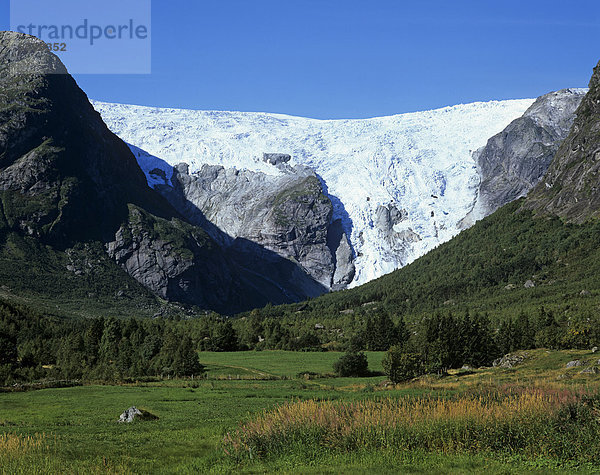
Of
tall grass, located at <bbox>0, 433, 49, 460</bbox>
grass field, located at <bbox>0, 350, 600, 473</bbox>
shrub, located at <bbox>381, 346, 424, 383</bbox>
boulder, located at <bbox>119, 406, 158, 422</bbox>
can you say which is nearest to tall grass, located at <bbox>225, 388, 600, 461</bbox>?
grass field, located at <bbox>0, 350, 600, 473</bbox>

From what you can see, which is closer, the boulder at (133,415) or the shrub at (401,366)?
the boulder at (133,415)

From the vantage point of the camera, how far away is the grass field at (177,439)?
1063 inches

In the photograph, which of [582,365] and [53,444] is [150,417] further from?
[582,365]

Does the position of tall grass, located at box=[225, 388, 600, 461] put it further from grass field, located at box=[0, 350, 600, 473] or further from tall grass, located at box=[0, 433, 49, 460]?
tall grass, located at box=[0, 433, 49, 460]

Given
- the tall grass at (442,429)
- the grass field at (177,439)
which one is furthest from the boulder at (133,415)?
the tall grass at (442,429)

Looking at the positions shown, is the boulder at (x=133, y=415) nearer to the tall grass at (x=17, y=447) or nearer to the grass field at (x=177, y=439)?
the grass field at (x=177, y=439)

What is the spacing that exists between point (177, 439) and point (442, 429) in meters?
16.2

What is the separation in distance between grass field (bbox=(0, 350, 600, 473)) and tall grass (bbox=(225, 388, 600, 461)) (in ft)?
1.67

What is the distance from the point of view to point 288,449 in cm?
2986

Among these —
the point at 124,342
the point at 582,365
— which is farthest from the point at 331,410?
the point at 124,342

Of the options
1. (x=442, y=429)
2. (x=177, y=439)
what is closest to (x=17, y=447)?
(x=177, y=439)

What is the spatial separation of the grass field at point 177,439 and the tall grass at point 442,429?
510mm

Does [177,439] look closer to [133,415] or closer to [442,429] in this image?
[133,415]

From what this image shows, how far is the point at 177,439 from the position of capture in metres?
37.2
